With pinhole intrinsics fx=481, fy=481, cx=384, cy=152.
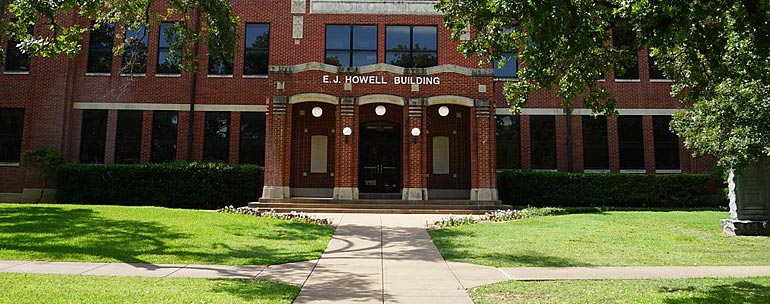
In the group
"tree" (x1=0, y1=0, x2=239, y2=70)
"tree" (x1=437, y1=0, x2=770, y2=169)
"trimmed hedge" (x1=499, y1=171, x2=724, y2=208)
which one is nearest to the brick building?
"trimmed hedge" (x1=499, y1=171, x2=724, y2=208)

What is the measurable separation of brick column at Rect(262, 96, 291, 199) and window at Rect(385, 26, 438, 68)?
5626 millimetres

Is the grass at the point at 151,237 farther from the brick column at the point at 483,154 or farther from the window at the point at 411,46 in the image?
the window at the point at 411,46

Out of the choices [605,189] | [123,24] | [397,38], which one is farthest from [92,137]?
[605,189]

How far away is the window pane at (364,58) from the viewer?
20.7 meters

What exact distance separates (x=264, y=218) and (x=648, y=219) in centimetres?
1109

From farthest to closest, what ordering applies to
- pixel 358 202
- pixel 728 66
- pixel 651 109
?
pixel 651 109
pixel 358 202
pixel 728 66

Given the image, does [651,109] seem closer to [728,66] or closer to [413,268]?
[728,66]

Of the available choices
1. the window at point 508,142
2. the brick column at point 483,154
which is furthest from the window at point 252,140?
the window at point 508,142

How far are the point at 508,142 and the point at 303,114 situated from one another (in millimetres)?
8842

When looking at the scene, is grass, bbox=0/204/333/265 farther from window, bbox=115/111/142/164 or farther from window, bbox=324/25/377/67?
window, bbox=324/25/377/67

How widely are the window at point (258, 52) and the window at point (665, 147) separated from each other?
56.7ft

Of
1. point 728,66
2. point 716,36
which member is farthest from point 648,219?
point 716,36

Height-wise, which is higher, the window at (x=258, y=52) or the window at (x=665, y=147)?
the window at (x=258, y=52)

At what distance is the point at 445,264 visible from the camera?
7.91m
